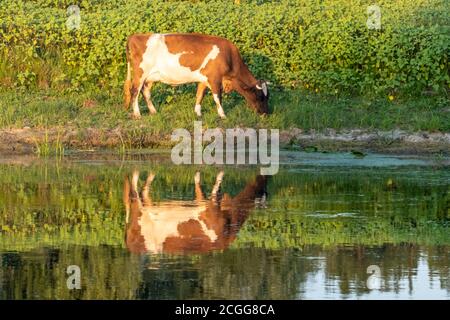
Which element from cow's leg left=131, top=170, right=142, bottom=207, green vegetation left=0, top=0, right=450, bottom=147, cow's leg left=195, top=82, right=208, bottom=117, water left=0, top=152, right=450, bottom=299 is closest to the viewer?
water left=0, top=152, right=450, bottom=299

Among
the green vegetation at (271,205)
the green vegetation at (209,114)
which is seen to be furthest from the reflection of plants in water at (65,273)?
the green vegetation at (209,114)

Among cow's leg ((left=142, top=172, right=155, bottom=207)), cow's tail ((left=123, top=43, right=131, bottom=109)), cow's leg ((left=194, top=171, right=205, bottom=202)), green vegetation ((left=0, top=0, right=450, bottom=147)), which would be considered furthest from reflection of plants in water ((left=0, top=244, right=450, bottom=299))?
cow's tail ((left=123, top=43, right=131, bottom=109))

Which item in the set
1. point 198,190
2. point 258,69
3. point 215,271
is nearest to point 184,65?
point 258,69

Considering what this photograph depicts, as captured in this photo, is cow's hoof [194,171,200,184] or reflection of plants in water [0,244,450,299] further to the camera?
cow's hoof [194,171,200,184]

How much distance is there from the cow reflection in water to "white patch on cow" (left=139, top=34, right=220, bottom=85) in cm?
474

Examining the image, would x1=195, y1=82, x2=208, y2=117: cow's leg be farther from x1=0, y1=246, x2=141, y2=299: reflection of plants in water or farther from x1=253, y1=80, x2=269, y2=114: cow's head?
x1=0, y1=246, x2=141, y2=299: reflection of plants in water

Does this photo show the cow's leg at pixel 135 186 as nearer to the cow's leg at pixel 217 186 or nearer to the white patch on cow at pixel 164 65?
the cow's leg at pixel 217 186

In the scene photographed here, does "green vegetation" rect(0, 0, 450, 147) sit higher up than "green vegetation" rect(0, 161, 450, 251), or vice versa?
"green vegetation" rect(0, 0, 450, 147)

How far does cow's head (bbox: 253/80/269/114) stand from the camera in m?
20.2

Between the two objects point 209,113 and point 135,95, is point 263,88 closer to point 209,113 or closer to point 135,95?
point 209,113

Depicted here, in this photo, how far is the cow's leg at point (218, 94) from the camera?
795 inches

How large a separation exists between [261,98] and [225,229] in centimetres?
771

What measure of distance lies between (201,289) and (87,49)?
38.5 feet

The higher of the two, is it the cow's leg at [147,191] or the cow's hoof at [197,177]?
the cow's hoof at [197,177]
